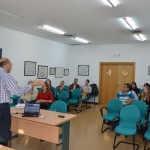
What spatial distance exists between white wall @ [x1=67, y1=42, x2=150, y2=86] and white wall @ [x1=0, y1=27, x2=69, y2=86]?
1.07 meters

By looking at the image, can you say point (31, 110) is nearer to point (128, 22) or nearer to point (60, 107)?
point (60, 107)

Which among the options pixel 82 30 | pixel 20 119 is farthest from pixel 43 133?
pixel 82 30

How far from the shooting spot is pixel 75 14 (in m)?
4.55

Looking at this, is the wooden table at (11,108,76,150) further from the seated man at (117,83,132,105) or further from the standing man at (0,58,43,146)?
→ the seated man at (117,83,132,105)

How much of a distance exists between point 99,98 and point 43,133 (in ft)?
20.8

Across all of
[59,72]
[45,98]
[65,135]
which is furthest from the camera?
[59,72]

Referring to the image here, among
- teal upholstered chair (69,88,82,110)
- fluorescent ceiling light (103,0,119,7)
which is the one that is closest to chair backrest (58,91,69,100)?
teal upholstered chair (69,88,82,110)

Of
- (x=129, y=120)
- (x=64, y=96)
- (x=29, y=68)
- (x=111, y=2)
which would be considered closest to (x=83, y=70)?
(x=64, y=96)

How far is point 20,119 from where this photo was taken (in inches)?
133

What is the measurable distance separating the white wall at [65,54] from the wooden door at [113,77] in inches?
10.1

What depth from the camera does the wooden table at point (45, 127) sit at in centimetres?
307

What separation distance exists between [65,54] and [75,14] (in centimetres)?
489

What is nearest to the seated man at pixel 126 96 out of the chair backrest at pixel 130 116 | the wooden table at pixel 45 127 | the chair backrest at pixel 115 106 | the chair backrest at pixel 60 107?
the chair backrest at pixel 115 106

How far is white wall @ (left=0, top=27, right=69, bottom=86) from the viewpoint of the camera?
621cm
